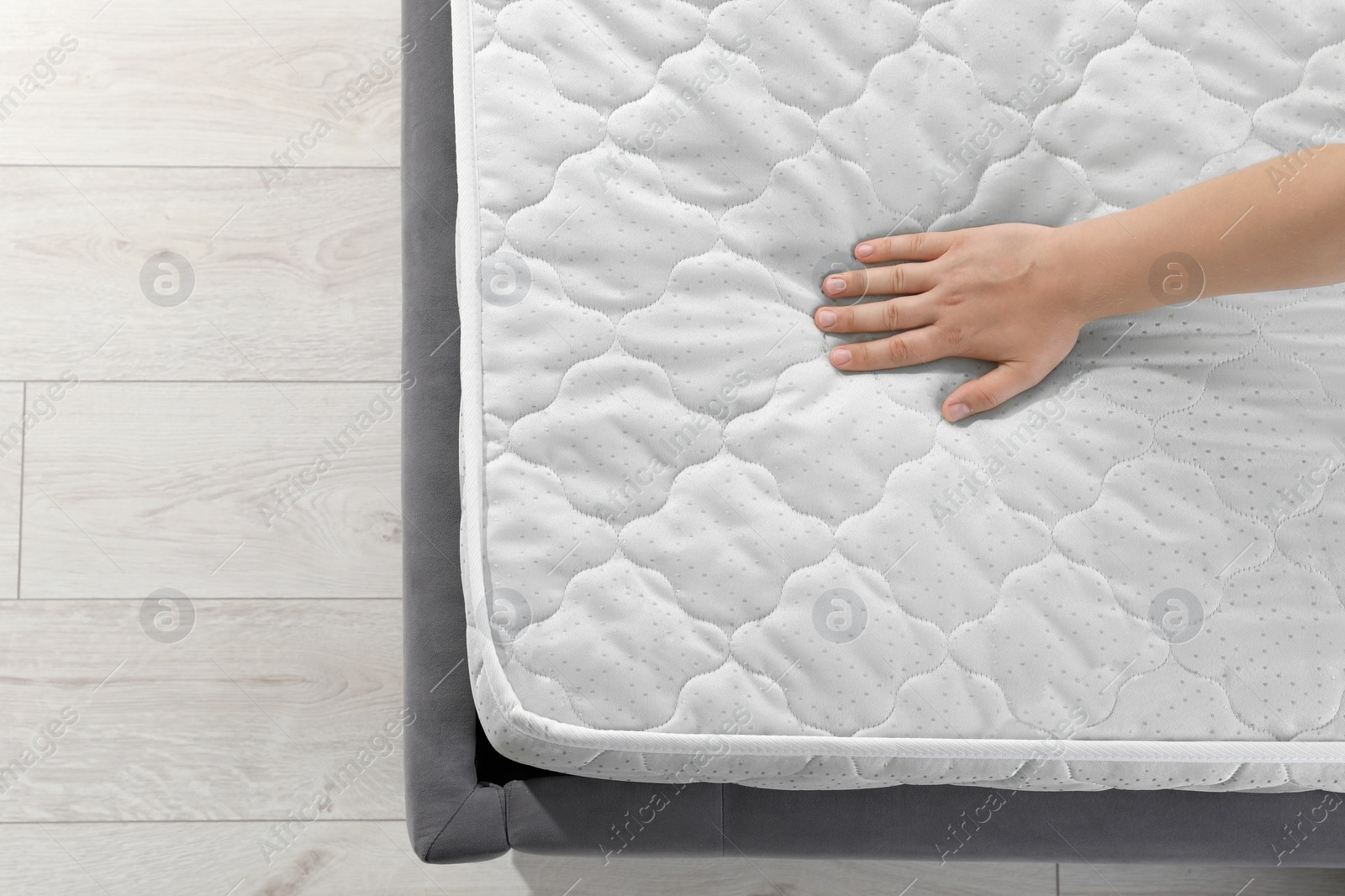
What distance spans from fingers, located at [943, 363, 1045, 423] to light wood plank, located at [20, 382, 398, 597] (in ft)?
2.03

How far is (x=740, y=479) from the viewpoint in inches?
23.5

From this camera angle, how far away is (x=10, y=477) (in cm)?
96

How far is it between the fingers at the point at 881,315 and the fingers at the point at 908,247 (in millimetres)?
35

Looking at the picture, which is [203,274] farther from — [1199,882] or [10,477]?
[1199,882]

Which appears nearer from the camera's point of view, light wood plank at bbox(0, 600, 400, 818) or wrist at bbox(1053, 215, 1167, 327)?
wrist at bbox(1053, 215, 1167, 327)

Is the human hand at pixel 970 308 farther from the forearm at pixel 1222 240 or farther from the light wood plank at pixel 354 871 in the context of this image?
the light wood plank at pixel 354 871

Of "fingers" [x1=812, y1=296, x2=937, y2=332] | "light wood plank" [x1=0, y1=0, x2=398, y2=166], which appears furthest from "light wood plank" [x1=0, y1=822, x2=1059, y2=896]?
"light wood plank" [x1=0, y1=0, x2=398, y2=166]

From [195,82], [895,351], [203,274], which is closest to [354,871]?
[203,274]

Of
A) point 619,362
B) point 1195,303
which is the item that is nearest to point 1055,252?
point 1195,303

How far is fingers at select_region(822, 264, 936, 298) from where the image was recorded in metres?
0.63

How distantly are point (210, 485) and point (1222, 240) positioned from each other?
97 centimetres

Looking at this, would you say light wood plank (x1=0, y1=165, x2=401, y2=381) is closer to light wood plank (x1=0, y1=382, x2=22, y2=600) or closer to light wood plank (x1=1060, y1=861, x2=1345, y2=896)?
light wood plank (x1=0, y1=382, x2=22, y2=600)

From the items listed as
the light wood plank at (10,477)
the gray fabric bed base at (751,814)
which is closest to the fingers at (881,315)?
the gray fabric bed base at (751,814)

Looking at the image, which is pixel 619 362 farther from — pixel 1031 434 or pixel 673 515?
pixel 1031 434
